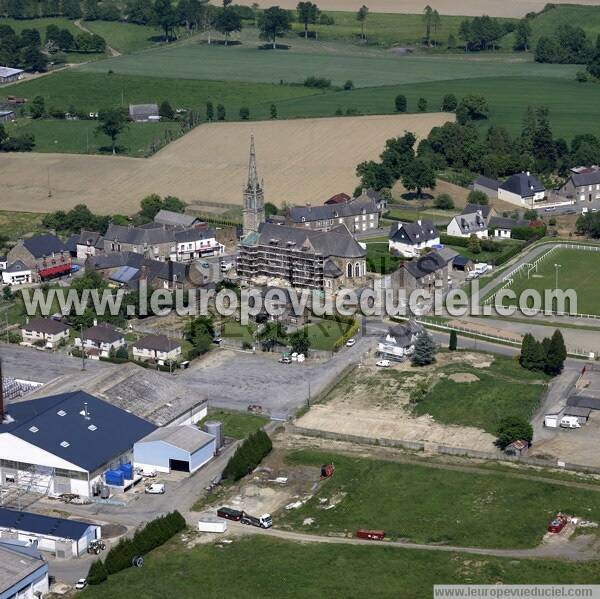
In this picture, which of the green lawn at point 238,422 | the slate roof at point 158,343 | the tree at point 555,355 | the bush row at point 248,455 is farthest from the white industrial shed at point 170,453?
the tree at point 555,355

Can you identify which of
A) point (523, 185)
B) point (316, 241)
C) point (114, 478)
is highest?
point (316, 241)

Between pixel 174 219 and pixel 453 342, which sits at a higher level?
pixel 174 219

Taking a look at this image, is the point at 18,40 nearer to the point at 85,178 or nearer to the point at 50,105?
the point at 50,105

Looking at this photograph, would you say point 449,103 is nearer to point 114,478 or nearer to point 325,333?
point 325,333

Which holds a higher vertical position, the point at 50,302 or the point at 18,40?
the point at 18,40

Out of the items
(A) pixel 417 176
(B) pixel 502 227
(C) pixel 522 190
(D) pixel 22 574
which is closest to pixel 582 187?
(C) pixel 522 190

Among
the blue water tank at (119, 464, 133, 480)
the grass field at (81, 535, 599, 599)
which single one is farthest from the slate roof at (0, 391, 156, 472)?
the grass field at (81, 535, 599, 599)

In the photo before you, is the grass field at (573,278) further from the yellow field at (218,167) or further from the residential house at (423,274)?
the yellow field at (218,167)

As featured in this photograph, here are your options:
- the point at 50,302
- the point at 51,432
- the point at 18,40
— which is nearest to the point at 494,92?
the point at 18,40
